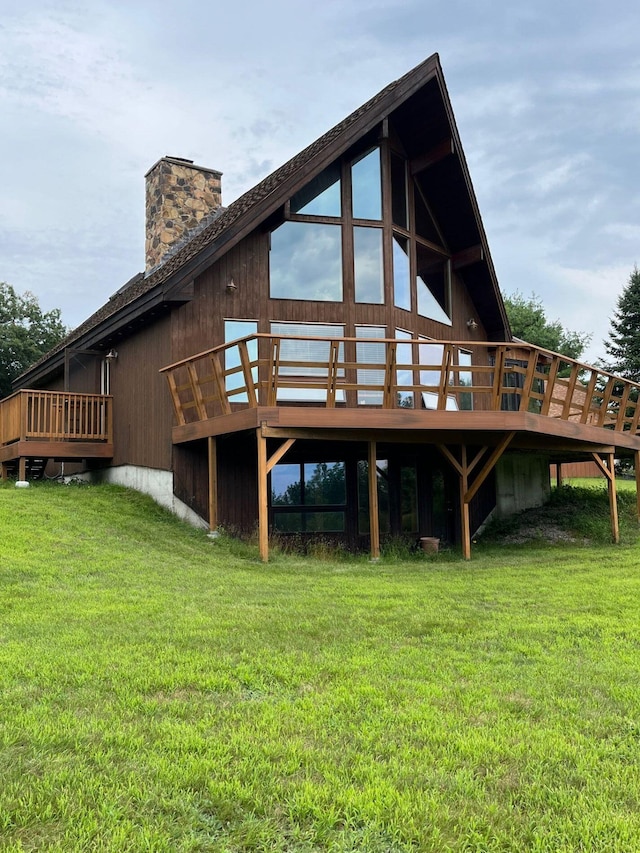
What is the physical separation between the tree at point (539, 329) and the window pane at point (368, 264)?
2490 cm

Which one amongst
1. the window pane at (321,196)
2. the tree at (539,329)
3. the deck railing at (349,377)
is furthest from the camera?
the tree at (539,329)

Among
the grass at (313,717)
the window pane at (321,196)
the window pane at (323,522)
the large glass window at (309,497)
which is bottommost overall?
the grass at (313,717)

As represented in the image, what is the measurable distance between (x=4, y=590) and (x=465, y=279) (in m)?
12.8

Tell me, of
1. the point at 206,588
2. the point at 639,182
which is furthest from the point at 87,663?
the point at 639,182

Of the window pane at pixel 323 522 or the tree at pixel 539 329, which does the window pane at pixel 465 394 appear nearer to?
the window pane at pixel 323 522

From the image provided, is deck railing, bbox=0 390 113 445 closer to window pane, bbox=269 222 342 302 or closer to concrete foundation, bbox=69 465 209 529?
concrete foundation, bbox=69 465 209 529

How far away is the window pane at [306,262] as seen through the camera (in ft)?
44.3

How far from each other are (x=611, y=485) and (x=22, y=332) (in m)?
31.1

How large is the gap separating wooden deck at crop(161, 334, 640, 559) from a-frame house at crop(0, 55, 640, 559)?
0.04 metres

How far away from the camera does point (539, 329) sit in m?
41.6

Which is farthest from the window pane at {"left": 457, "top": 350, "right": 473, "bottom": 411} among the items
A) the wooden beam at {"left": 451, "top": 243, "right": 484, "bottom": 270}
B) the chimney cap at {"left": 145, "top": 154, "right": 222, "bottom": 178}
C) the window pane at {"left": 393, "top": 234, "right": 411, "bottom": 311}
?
the chimney cap at {"left": 145, "top": 154, "right": 222, "bottom": 178}

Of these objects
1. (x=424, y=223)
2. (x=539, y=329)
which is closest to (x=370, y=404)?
(x=424, y=223)

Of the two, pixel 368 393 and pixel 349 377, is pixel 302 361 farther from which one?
pixel 368 393

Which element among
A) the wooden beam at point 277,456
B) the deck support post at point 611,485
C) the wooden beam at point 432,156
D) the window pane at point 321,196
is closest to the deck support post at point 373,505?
the wooden beam at point 277,456
